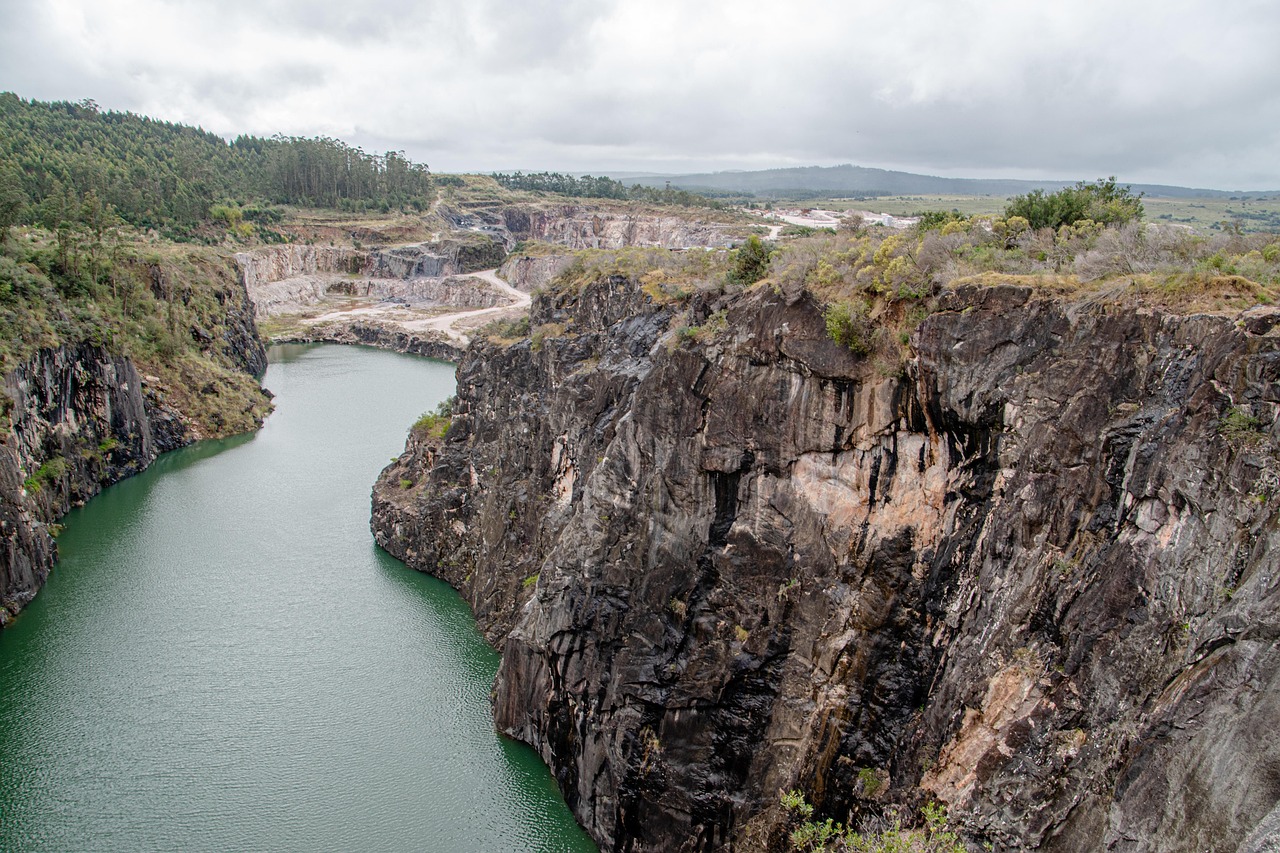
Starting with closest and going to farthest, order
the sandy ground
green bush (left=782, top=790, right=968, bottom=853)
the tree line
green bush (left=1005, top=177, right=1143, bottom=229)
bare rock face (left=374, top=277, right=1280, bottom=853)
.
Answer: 1. bare rock face (left=374, top=277, right=1280, bottom=853)
2. green bush (left=782, top=790, right=968, bottom=853)
3. green bush (left=1005, top=177, right=1143, bottom=229)
4. the tree line
5. the sandy ground

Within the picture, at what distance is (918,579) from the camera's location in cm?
2216

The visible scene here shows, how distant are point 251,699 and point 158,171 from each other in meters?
109

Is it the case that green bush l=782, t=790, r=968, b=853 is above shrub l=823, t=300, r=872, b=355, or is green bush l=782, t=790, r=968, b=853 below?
below

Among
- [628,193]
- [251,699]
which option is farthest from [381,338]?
[251,699]

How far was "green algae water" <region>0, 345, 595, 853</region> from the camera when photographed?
29234mm

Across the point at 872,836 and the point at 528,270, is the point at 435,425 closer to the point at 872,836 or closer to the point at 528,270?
the point at 872,836

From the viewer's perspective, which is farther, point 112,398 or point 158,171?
point 158,171

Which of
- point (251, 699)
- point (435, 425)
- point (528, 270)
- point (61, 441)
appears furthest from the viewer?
point (528, 270)

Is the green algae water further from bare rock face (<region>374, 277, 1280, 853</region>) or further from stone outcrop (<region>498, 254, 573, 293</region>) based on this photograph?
stone outcrop (<region>498, 254, 573, 293</region>)

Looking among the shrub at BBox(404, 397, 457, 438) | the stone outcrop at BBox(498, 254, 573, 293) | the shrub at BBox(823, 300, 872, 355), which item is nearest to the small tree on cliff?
the shrub at BBox(823, 300, 872, 355)

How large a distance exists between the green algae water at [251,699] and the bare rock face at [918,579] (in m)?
3.60

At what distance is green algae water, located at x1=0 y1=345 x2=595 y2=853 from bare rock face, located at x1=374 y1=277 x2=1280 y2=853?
3597mm

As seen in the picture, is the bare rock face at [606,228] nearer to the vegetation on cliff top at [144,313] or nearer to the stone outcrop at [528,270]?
the stone outcrop at [528,270]

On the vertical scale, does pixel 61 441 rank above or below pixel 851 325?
below
